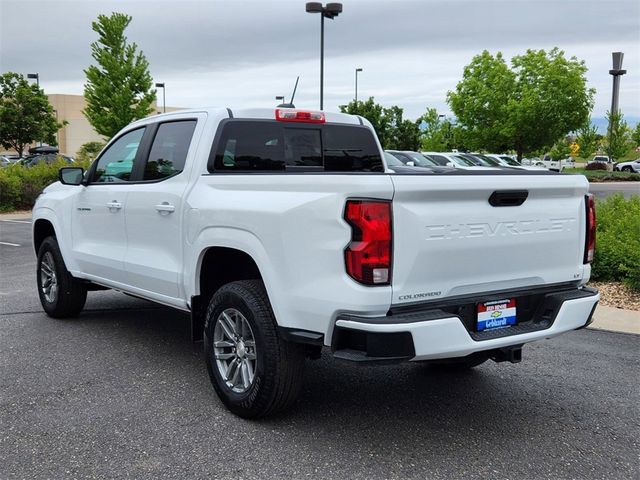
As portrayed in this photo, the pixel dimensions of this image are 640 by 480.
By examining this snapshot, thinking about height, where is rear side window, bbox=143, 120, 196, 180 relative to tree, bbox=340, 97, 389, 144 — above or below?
below

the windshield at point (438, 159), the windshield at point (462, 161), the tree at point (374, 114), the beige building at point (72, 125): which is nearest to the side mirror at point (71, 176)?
the windshield at point (438, 159)

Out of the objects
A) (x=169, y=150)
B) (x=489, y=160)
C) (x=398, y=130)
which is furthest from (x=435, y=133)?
(x=169, y=150)

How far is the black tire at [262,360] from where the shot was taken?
376 cm

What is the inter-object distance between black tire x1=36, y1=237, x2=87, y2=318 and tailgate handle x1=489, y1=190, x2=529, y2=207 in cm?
431

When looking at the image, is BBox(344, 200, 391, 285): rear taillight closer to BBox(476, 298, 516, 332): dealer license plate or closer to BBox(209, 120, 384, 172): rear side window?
BBox(476, 298, 516, 332): dealer license plate

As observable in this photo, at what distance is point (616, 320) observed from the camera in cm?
679

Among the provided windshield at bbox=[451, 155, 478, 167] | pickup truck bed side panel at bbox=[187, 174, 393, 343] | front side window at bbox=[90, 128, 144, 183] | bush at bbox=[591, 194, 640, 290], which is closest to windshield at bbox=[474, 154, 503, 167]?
windshield at bbox=[451, 155, 478, 167]

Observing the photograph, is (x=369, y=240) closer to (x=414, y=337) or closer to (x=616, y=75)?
(x=414, y=337)

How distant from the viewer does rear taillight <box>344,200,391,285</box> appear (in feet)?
10.8

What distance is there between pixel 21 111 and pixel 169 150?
4043 cm

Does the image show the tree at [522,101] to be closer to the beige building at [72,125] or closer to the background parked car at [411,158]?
the background parked car at [411,158]

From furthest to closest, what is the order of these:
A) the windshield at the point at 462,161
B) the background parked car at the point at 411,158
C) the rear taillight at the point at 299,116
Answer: the windshield at the point at 462,161
the background parked car at the point at 411,158
the rear taillight at the point at 299,116

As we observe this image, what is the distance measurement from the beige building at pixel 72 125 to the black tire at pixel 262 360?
85.8 meters

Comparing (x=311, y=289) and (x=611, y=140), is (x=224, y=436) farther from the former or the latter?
(x=611, y=140)
